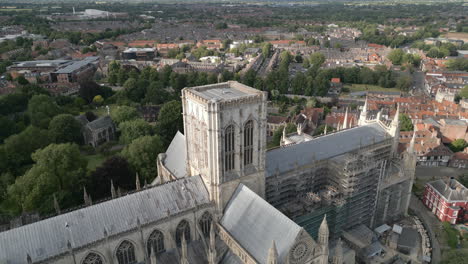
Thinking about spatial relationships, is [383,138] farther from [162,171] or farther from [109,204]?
[109,204]

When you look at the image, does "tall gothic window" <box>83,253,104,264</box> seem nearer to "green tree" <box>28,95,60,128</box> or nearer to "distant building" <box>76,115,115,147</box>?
"distant building" <box>76,115,115,147</box>

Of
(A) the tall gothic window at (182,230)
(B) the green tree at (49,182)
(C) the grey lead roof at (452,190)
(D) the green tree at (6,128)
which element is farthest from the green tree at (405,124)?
(D) the green tree at (6,128)

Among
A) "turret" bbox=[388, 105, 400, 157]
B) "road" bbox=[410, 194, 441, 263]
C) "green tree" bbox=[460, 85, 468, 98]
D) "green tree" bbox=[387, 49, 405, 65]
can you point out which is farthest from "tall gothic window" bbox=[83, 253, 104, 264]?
"green tree" bbox=[387, 49, 405, 65]

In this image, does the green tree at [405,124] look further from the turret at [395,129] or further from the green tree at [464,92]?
the green tree at [464,92]

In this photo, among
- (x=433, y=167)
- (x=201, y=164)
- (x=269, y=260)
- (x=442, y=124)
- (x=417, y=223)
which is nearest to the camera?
(x=269, y=260)

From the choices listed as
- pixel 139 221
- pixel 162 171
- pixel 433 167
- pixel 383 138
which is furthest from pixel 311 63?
pixel 139 221

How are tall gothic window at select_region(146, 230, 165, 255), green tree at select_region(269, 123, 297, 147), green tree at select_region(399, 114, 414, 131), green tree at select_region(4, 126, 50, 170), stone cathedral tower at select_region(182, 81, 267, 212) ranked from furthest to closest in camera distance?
green tree at select_region(399, 114, 414, 131) < green tree at select_region(269, 123, 297, 147) < green tree at select_region(4, 126, 50, 170) < tall gothic window at select_region(146, 230, 165, 255) < stone cathedral tower at select_region(182, 81, 267, 212)
